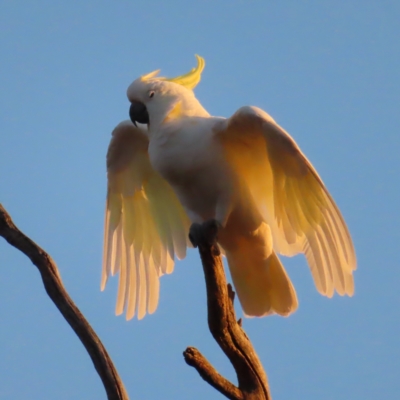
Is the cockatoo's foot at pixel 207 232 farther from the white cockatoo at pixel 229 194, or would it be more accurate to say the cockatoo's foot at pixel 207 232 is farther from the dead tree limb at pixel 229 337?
the dead tree limb at pixel 229 337

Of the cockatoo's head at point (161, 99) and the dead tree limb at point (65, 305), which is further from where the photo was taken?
the cockatoo's head at point (161, 99)

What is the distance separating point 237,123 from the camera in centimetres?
370

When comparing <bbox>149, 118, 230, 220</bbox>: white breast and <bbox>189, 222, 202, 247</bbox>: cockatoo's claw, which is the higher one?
<bbox>149, 118, 230, 220</bbox>: white breast

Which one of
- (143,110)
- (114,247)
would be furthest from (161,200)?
(143,110)

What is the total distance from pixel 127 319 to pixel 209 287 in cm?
128

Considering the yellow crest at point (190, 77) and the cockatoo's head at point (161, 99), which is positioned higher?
the yellow crest at point (190, 77)

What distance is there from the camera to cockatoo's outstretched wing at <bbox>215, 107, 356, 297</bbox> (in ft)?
11.9

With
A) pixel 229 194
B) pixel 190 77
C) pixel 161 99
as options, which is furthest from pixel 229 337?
pixel 190 77

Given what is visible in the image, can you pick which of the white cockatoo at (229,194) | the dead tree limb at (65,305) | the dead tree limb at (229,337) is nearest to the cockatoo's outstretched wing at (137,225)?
the white cockatoo at (229,194)

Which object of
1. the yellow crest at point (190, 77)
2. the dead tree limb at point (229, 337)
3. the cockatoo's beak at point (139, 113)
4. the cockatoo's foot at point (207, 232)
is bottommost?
the dead tree limb at point (229, 337)

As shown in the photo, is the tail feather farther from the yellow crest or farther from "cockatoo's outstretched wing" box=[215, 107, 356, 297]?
the yellow crest

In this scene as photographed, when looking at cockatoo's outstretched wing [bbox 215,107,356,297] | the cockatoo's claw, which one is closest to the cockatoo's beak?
cockatoo's outstretched wing [bbox 215,107,356,297]

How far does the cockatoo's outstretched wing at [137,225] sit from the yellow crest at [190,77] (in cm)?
40

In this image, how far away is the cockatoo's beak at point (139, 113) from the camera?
4.25m
